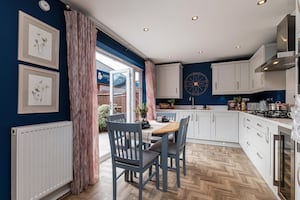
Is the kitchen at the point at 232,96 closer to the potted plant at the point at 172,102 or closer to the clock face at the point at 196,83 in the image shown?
the clock face at the point at 196,83

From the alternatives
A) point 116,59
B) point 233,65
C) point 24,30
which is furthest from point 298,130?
point 233,65

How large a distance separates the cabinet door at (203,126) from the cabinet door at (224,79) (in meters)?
0.81

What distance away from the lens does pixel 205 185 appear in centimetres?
221

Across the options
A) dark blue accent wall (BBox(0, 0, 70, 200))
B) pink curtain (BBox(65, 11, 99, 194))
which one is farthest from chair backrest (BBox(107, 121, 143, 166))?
dark blue accent wall (BBox(0, 0, 70, 200))

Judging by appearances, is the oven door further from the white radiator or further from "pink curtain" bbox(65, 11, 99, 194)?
the white radiator

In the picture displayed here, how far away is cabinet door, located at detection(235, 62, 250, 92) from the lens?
417 centimetres

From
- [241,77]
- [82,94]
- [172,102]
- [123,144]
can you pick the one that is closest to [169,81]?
[172,102]

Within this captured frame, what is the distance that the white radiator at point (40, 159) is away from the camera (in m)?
1.42

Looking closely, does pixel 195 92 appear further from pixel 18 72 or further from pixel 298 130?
pixel 18 72

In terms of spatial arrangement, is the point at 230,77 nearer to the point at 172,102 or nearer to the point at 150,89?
the point at 172,102

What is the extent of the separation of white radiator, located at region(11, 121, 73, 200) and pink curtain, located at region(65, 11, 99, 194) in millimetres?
118

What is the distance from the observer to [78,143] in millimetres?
2037

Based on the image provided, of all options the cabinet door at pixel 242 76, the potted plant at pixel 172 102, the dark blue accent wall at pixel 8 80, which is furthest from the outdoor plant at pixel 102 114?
the cabinet door at pixel 242 76

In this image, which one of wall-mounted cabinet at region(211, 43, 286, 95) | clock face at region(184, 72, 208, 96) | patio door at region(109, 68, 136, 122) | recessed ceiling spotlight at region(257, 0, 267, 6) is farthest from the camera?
clock face at region(184, 72, 208, 96)
